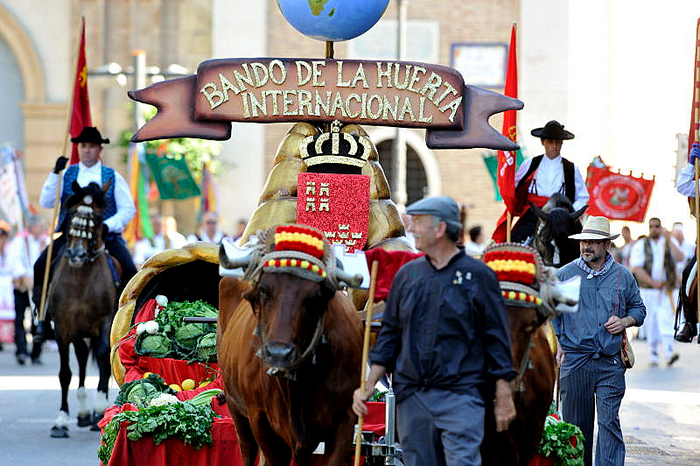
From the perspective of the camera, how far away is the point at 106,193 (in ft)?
44.7

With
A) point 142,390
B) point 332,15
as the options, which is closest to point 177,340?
point 142,390

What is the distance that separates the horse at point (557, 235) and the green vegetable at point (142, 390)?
3335 mm

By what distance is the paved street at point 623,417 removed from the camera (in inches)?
464

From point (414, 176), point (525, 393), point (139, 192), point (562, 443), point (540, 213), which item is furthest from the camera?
point (414, 176)

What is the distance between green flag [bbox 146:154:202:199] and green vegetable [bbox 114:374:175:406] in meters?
10.6

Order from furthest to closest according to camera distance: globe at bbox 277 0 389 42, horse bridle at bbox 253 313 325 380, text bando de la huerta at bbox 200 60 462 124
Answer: globe at bbox 277 0 389 42
text bando de la huerta at bbox 200 60 462 124
horse bridle at bbox 253 313 325 380

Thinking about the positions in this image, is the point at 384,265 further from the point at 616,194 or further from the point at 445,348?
the point at 616,194

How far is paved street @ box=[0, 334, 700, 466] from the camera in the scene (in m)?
11.8

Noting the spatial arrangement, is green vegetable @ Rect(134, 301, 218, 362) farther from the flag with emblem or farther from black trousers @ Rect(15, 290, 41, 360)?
the flag with emblem

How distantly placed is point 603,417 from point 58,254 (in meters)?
6.51

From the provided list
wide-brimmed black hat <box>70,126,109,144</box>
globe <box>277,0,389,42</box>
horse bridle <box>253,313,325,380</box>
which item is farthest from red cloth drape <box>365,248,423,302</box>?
wide-brimmed black hat <box>70,126,109,144</box>

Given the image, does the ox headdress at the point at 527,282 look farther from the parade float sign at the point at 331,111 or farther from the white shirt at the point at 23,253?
the white shirt at the point at 23,253

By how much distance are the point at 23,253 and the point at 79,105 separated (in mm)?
7591

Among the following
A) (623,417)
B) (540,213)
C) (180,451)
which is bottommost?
(623,417)
